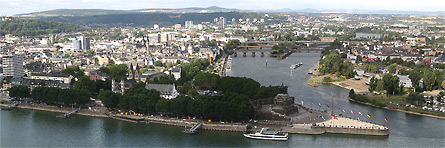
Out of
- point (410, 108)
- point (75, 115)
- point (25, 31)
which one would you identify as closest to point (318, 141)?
point (410, 108)

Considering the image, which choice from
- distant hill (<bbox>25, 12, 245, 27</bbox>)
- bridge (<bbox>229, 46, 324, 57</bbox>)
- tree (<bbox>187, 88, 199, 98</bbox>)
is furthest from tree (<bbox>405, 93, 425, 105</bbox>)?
distant hill (<bbox>25, 12, 245, 27</bbox>)

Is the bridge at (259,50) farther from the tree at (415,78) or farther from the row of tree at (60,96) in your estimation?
the row of tree at (60,96)

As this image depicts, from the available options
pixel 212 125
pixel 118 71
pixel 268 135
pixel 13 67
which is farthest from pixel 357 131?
pixel 13 67

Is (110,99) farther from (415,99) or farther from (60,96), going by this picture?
(415,99)

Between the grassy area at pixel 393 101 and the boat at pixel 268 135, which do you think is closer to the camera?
the boat at pixel 268 135

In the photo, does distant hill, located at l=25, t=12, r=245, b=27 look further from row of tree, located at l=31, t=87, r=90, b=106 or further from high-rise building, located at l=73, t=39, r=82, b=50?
row of tree, located at l=31, t=87, r=90, b=106

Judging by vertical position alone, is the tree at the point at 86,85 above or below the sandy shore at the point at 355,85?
above

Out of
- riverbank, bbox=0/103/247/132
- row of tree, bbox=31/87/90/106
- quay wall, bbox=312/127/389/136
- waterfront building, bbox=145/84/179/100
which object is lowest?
riverbank, bbox=0/103/247/132

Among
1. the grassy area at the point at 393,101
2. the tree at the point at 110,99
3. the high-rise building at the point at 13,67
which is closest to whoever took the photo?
the tree at the point at 110,99

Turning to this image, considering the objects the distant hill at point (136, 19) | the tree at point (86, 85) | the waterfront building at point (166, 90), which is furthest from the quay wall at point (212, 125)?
the distant hill at point (136, 19)
